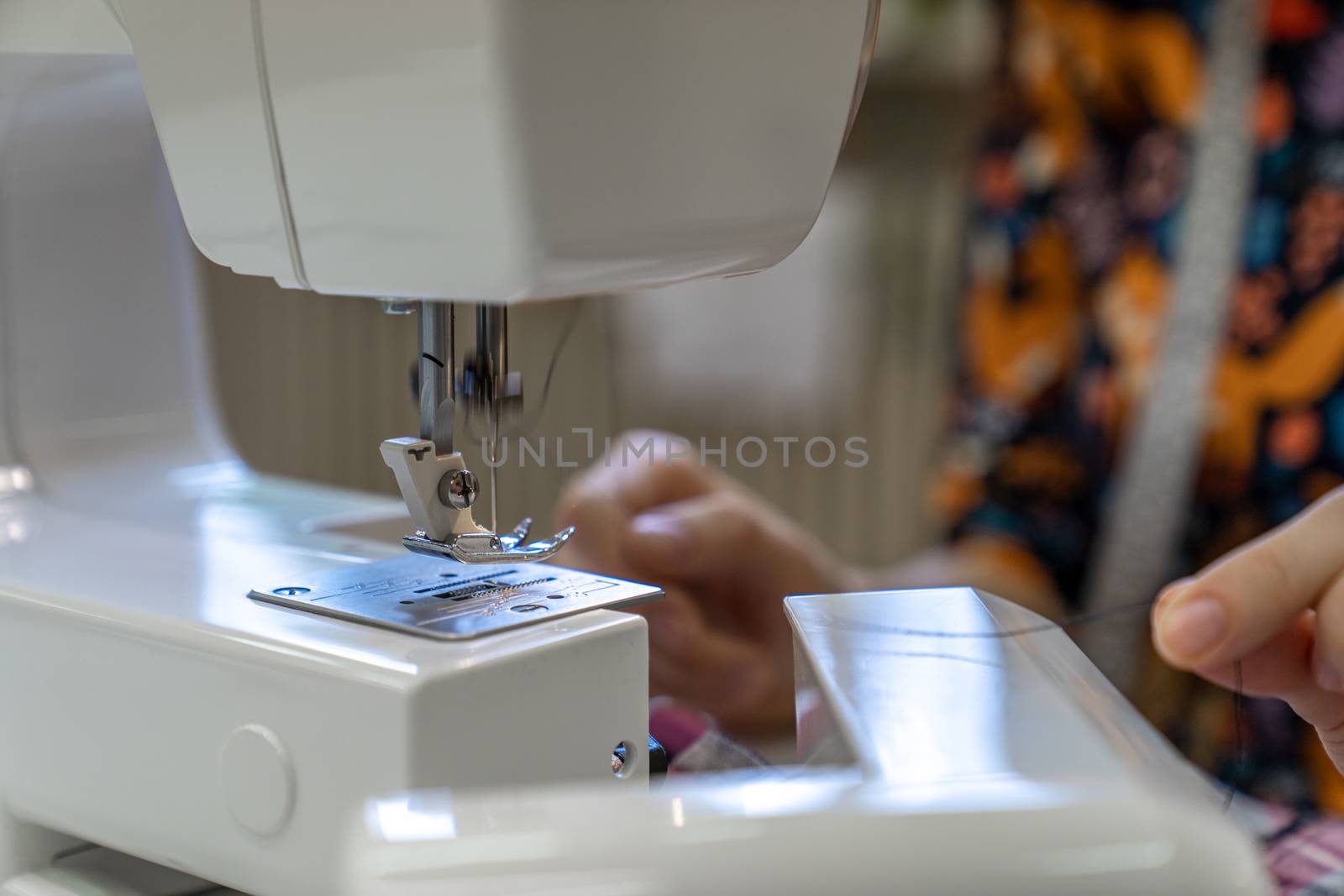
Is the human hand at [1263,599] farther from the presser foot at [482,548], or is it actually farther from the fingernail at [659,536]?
the fingernail at [659,536]

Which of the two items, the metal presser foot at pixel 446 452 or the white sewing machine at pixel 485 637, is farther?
the metal presser foot at pixel 446 452

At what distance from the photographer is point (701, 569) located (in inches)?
35.1

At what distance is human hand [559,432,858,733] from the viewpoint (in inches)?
32.9

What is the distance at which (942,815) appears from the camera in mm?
336

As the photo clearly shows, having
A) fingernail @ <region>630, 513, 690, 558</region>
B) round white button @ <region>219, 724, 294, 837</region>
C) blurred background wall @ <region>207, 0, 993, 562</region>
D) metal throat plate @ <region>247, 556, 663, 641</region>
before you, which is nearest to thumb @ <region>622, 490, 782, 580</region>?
fingernail @ <region>630, 513, 690, 558</region>

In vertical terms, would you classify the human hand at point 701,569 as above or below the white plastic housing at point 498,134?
below

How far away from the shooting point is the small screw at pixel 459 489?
1.85 feet

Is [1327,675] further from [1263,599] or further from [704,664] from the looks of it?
[704,664]

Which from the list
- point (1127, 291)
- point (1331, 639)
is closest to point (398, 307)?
point (1331, 639)

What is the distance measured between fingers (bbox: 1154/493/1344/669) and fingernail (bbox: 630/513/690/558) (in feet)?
1.27

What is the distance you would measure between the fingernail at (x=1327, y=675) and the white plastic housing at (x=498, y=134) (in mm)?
294

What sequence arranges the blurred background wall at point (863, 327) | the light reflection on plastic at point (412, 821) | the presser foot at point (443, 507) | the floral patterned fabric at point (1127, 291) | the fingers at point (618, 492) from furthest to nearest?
the blurred background wall at point (863, 327) → the floral patterned fabric at point (1127, 291) → the fingers at point (618, 492) → the presser foot at point (443, 507) → the light reflection on plastic at point (412, 821)

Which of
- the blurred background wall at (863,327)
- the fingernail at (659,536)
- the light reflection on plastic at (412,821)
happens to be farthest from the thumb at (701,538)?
the blurred background wall at (863,327)

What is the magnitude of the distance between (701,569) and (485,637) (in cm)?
41
